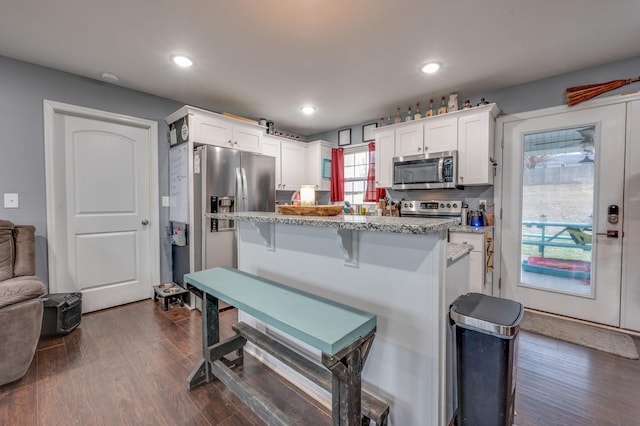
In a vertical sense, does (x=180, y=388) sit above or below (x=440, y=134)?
below

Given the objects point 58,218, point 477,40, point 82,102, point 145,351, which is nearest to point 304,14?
point 477,40

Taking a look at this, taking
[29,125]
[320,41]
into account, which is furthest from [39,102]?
[320,41]

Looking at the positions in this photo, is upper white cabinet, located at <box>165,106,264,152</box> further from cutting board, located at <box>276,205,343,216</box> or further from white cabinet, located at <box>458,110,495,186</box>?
white cabinet, located at <box>458,110,495,186</box>

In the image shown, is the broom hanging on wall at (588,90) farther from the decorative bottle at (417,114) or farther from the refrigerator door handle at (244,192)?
the refrigerator door handle at (244,192)

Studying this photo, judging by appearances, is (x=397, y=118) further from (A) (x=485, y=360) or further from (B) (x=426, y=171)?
(A) (x=485, y=360)

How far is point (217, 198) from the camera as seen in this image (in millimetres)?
3133

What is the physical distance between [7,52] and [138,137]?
1.15 metres

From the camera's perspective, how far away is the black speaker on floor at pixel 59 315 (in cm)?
241

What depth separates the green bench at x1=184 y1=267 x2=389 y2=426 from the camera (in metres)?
1.08

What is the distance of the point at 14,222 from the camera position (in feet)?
8.41

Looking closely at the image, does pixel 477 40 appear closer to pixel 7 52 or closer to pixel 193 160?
pixel 193 160

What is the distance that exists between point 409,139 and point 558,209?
5.77ft

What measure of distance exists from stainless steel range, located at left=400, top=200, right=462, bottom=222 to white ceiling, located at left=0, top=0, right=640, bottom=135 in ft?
4.39

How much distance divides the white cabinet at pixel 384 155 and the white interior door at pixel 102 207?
2.88m
